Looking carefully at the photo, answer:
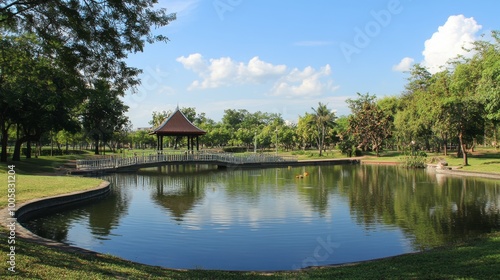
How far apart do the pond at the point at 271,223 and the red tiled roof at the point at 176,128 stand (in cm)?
1529

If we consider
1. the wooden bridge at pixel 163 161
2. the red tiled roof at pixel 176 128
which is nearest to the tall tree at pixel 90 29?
the wooden bridge at pixel 163 161

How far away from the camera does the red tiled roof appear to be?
40.8m

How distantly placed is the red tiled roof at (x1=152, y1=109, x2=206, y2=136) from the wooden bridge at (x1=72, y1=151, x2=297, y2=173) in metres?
2.18

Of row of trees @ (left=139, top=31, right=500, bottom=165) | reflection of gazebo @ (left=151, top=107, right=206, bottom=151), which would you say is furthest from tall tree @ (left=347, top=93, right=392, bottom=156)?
reflection of gazebo @ (left=151, top=107, right=206, bottom=151)

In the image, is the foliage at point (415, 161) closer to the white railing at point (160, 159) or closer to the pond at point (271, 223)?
the white railing at point (160, 159)

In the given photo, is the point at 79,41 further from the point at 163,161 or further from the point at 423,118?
the point at 423,118

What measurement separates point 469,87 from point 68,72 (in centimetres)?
4149

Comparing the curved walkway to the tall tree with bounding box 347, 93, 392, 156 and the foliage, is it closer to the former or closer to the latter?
the foliage

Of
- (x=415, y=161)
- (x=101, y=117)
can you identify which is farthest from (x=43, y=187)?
(x=101, y=117)

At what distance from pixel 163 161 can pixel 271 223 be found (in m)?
24.9

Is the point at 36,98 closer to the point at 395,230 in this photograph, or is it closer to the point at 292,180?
the point at 292,180

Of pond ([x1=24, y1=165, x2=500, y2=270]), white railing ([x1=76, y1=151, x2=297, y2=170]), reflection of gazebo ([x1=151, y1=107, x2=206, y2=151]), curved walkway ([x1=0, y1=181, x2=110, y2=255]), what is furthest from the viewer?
reflection of gazebo ([x1=151, y1=107, x2=206, y2=151])

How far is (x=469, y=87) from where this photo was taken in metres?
41.5

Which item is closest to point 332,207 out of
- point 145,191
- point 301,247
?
point 301,247
